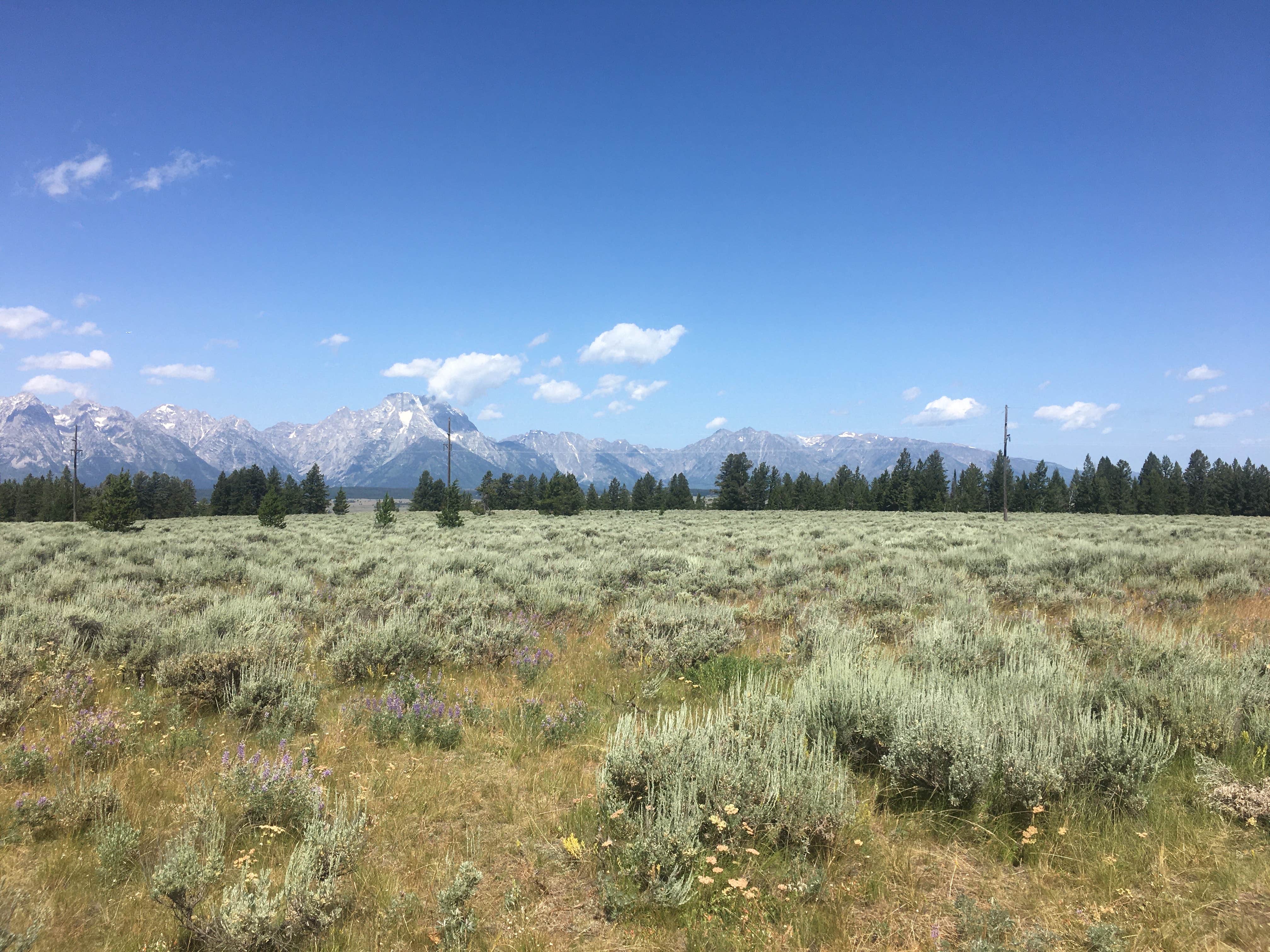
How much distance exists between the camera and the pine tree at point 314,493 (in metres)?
78.9

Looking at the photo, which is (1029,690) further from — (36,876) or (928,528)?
(928,528)

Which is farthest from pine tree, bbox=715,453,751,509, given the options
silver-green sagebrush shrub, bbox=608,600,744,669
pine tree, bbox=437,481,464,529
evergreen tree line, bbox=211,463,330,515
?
silver-green sagebrush shrub, bbox=608,600,744,669

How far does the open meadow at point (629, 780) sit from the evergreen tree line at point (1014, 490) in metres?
74.1

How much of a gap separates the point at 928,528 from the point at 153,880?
88.4 feet

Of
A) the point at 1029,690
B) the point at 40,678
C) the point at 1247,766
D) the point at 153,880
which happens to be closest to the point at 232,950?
the point at 153,880

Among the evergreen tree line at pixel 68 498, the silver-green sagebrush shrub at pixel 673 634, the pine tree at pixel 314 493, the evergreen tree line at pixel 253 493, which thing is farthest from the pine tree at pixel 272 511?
the pine tree at pixel 314 493

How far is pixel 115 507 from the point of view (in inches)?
985

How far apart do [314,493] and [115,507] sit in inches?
2365

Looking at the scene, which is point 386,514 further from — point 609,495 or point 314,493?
point 609,495

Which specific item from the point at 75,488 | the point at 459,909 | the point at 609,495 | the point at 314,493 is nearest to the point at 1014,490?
the point at 609,495

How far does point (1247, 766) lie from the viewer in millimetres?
3828

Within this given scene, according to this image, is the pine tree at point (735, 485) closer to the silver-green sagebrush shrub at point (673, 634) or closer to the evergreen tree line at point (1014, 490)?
the evergreen tree line at point (1014, 490)

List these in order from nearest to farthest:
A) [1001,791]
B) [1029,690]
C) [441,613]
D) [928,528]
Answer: [1001,791]
[1029,690]
[441,613]
[928,528]

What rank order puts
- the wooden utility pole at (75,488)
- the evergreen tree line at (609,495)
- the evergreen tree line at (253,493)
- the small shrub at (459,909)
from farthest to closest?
the evergreen tree line at (609,495) → the evergreen tree line at (253,493) → the wooden utility pole at (75,488) → the small shrub at (459,909)
